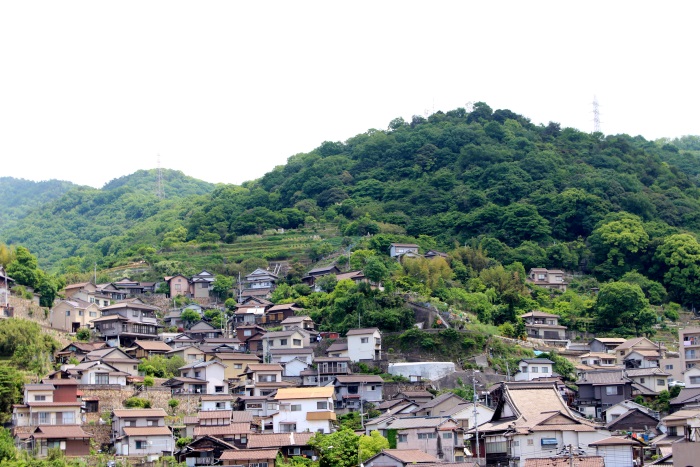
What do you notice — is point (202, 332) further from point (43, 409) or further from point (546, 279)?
point (546, 279)

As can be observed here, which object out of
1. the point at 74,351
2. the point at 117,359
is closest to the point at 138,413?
the point at 117,359

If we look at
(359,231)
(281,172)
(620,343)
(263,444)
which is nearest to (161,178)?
(281,172)

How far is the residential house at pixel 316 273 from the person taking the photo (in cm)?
6262

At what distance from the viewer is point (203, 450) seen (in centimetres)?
3825

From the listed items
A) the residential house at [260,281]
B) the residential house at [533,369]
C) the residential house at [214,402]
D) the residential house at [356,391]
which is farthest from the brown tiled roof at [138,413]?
the residential house at [260,281]

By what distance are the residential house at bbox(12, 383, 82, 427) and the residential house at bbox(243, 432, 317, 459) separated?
715 centimetres

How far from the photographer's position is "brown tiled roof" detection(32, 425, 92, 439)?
36156 millimetres

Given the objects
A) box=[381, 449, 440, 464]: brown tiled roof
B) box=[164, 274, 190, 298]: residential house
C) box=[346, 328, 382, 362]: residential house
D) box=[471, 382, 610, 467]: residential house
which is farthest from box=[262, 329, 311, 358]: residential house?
box=[381, 449, 440, 464]: brown tiled roof

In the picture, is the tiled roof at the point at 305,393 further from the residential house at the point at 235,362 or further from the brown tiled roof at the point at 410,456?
the brown tiled roof at the point at 410,456

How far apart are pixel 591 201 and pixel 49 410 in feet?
150

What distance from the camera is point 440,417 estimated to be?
3791 cm

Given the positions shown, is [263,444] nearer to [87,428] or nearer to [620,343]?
[87,428]

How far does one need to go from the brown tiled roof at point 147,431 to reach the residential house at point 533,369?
17.9 metres

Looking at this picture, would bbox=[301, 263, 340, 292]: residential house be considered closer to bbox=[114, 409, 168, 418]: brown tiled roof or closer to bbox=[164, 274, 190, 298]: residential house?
bbox=[164, 274, 190, 298]: residential house
